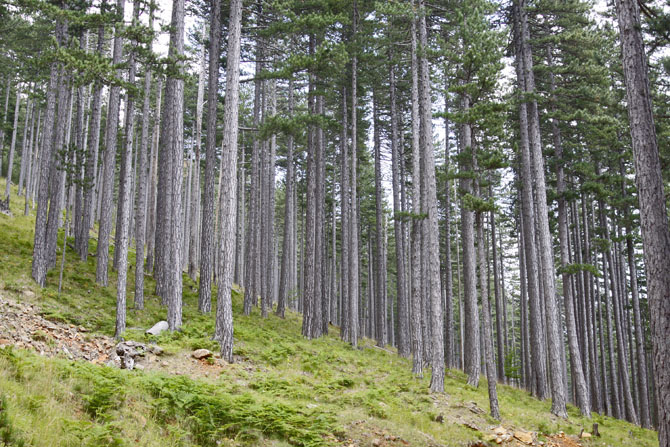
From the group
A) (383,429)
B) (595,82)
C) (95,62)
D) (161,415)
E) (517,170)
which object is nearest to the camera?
(161,415)

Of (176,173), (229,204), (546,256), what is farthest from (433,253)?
(176,173)

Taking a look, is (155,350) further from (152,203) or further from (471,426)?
(152,203)

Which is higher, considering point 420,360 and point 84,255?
point 84,255

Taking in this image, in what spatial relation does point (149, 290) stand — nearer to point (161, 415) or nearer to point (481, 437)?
point (161, 415)

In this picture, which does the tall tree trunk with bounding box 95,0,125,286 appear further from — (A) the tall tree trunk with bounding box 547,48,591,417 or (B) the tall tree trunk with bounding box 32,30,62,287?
(A) the tall tree trunk with bounding box 547,48,591,417

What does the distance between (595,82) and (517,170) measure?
9012 mm

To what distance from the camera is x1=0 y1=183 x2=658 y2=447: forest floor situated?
5754 mm

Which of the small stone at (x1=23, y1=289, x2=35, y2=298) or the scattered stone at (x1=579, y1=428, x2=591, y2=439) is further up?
the small stone at (x1=23, y1=289, x2=35, y2=298)

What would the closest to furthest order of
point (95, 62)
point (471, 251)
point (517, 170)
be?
point (95, 62) < point (471, 251) < point (517, 170)

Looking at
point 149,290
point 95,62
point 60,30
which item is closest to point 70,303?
point 149,290

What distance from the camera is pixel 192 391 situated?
7.46m

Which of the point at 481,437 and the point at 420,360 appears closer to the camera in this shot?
the point at 481,437

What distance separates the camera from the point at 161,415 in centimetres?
658

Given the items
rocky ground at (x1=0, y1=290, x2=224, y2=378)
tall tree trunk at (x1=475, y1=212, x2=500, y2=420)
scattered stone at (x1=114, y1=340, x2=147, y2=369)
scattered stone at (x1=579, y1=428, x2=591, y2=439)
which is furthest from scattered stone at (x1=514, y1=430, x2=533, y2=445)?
scattered stone at (x1=114, y1=340, x2=147, y2=369)
